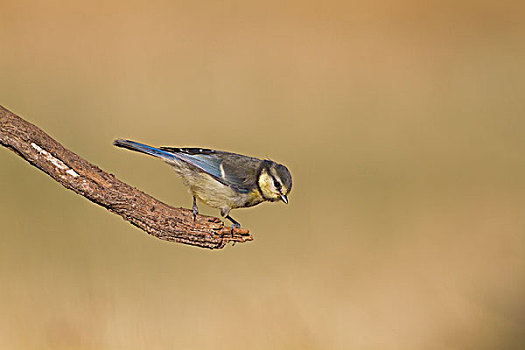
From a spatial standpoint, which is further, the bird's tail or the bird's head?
the bird's head

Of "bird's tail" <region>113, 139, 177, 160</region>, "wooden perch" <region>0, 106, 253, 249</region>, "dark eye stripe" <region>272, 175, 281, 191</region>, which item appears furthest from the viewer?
"dark eye stripe" <region>272, 175, 281, 191</region>

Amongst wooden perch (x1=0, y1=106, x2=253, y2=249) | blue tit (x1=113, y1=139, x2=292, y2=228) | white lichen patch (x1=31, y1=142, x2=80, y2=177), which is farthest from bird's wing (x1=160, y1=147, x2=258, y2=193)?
white lichen patch (x1=31, y1=142, x2=80, y2=177)

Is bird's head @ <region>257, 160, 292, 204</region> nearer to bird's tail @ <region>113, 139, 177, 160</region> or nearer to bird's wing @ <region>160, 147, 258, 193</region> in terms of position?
bird's wing @ <region>160, 147, 258, 193</region>

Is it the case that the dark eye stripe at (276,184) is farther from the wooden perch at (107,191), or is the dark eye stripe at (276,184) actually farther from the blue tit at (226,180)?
the wooden perch at (107,191)

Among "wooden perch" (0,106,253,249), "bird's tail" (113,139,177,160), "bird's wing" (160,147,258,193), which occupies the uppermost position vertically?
"bird's wing" (160,147,258,193)

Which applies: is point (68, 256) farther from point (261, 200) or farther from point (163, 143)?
point (261, 200)

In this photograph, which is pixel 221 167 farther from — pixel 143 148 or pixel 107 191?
pixel 107 191
